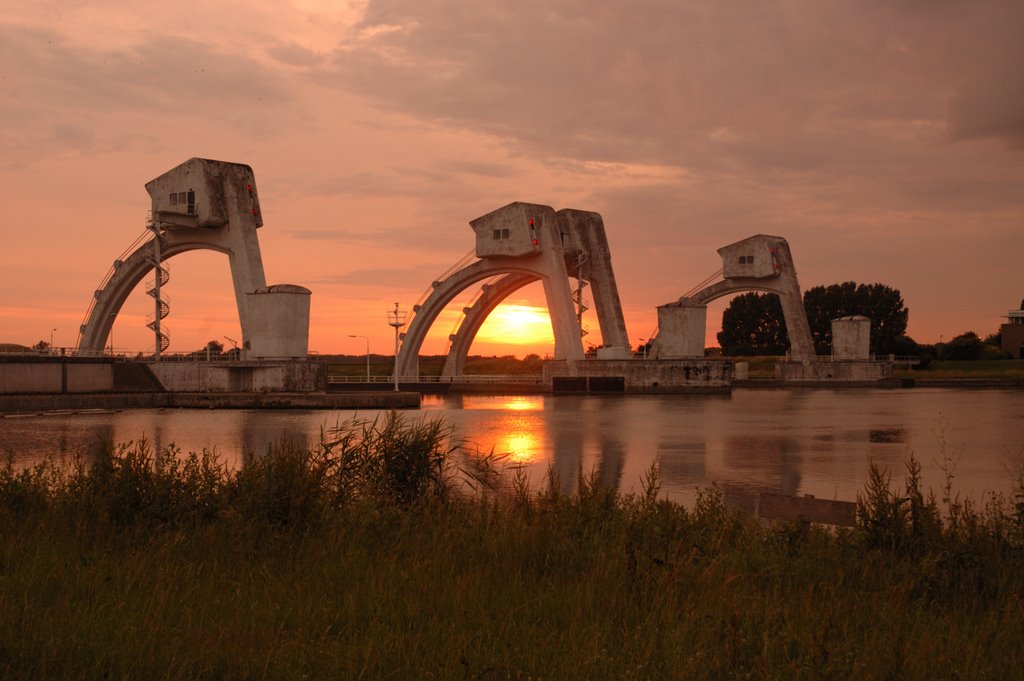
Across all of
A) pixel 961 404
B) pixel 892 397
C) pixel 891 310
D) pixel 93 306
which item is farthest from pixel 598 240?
pixel 891 310

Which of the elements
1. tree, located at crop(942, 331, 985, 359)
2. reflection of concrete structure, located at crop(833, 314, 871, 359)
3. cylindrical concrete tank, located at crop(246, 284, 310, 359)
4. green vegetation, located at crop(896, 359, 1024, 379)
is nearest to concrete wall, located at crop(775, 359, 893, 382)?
reflection of concrete structure, located at crop(833, 314, 871, 359)

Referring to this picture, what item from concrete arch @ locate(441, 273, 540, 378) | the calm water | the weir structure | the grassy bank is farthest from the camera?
concrete arch @ locate(441, 273, 540, 378)

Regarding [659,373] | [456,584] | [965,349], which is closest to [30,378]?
[659,373]

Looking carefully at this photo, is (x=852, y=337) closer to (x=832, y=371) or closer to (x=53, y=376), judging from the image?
(x=832, y=371)

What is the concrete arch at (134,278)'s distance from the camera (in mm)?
46844

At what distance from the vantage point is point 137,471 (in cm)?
909

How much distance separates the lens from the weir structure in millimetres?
51250

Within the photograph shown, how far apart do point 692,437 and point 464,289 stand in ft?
107

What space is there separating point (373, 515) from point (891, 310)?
92.3m

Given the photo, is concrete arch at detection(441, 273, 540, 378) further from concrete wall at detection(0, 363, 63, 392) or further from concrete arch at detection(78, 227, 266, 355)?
concrete wall at detection(0, 363, 63, 392)

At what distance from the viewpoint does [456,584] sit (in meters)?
6.51

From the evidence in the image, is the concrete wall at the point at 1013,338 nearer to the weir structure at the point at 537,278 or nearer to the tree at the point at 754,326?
the tree at the point at 754,326

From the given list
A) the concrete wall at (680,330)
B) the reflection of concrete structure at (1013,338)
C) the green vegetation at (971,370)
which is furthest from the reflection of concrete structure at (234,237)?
the reflection of concrete structure at (1013,338)

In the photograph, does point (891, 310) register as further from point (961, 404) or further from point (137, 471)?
point (137, 471)
